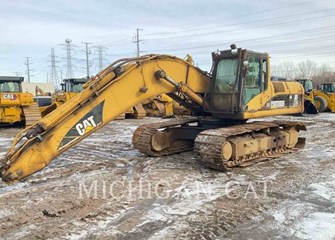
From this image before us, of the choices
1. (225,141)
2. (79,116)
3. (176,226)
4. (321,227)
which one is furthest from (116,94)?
(321,227)

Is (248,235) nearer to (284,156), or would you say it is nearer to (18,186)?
(18,186)

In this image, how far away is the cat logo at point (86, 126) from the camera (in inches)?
242

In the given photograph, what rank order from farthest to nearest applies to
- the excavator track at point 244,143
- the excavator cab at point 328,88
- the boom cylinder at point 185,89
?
the excavator cab at point 328,88 < the boom cylinder at point 185,89 < the excavator track at point 244,143

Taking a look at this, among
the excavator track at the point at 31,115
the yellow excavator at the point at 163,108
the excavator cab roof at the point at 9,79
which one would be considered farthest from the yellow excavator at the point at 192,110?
the yellow excavator at the point at 163,108

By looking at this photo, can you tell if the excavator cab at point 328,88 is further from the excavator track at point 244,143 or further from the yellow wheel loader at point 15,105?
the yellow wheel loader at point 15,105

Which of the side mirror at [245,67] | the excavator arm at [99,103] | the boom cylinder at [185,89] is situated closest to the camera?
the excavator arm at [99,103]

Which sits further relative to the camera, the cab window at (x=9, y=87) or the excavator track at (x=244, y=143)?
the cab window at (x=9, y=87)

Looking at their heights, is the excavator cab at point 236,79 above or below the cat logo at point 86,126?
above

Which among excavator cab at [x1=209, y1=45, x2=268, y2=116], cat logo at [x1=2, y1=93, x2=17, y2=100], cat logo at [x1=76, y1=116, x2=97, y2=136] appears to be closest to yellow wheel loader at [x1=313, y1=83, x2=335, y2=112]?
excavator cab at [x1=209, y1=45, x2=268, y2=116]

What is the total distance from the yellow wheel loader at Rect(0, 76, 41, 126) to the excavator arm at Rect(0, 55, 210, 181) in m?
9.43

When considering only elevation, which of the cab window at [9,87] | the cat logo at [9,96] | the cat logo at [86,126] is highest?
the cab window at [9,87]

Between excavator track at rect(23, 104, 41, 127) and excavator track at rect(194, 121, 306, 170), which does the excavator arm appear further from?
excavator track at rect(23, 104, 41, 127)

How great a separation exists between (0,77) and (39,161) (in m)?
11.8

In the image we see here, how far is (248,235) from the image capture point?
14.4 feet
